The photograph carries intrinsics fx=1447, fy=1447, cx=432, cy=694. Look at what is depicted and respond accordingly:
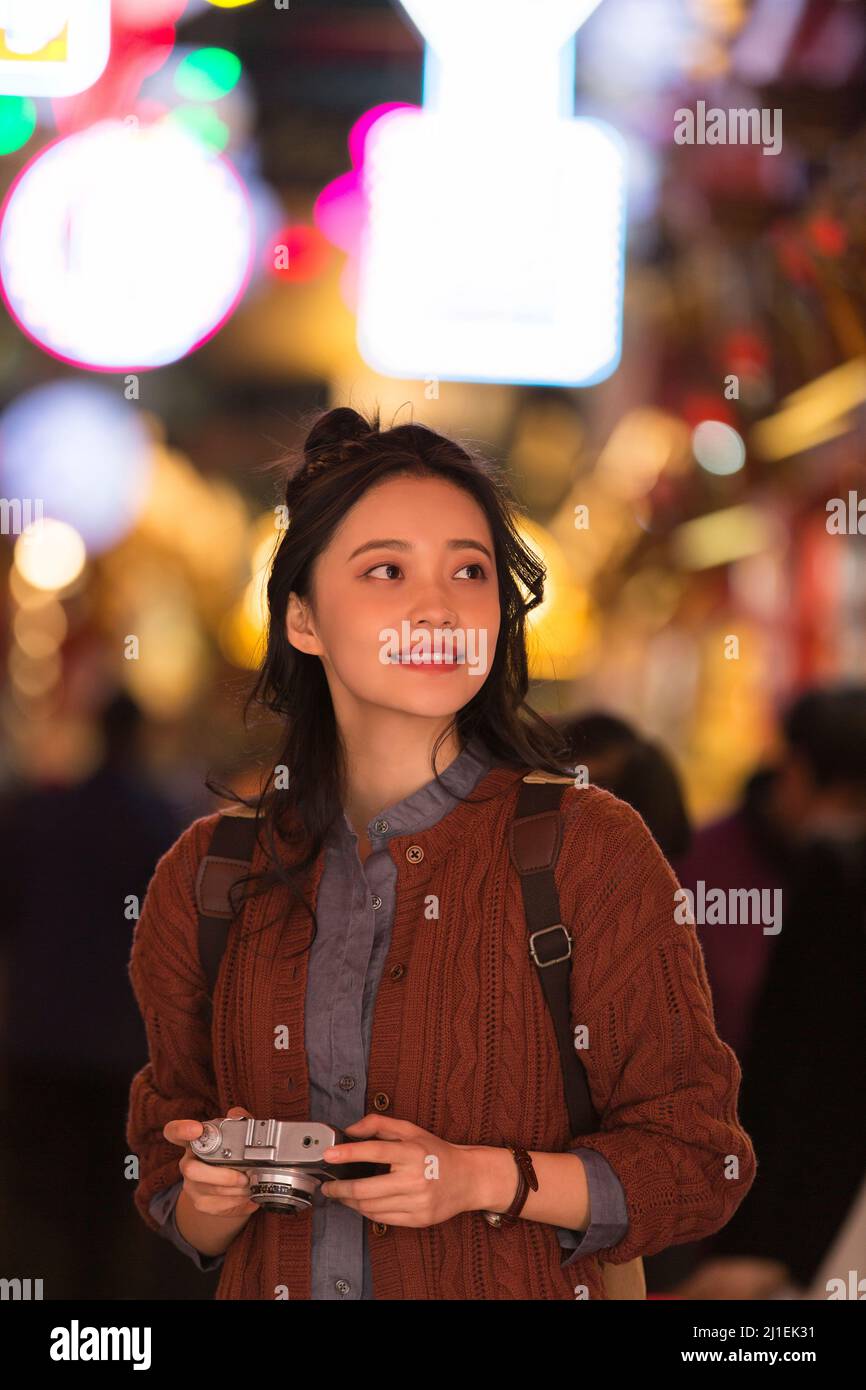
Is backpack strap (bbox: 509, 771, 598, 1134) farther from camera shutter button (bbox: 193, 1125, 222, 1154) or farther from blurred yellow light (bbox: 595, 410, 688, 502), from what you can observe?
blurred yellow light (bbox: 595, 410, 688, 502)

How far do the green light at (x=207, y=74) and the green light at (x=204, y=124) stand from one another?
27 millimetres

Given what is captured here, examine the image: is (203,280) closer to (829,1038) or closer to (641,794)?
(641,794)

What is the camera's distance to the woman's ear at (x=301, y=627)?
6.08 feet

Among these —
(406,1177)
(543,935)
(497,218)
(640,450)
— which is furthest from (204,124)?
(406,1177)

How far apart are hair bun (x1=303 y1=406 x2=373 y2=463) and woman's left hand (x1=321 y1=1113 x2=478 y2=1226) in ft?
2.74

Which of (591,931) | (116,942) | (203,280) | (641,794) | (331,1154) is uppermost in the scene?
(203,280)

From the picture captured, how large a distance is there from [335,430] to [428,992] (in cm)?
72

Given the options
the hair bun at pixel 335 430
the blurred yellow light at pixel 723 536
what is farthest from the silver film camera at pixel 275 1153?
the blurred yellow light at pixel 723 536

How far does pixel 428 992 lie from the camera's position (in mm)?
1676
